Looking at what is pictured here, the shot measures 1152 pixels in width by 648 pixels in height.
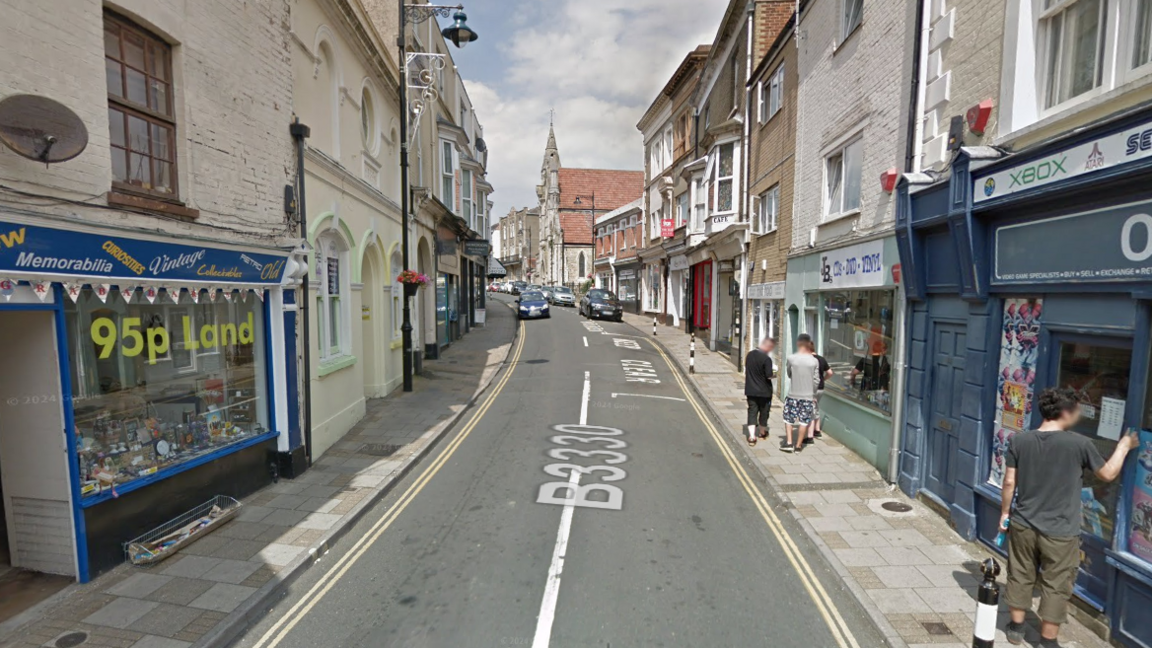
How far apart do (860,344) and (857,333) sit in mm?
235

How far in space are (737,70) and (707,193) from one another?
421 centimetres

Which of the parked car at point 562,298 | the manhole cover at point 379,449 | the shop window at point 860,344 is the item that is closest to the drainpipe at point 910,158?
the shop window at point 860,344

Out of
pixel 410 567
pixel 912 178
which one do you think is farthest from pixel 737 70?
pixel 410 567

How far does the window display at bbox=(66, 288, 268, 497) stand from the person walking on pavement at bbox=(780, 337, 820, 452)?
8.17 m

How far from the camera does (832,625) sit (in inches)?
176

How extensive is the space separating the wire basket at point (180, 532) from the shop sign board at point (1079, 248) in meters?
8.86

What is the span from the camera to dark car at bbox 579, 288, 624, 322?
30172 millimetres

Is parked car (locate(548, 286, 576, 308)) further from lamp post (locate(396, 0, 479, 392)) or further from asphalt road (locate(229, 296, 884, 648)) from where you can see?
asphalt road (locate(229, 296, 884, 648))

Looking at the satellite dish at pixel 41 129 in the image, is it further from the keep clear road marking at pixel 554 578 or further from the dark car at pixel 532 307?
the dark car at pixel 532 307

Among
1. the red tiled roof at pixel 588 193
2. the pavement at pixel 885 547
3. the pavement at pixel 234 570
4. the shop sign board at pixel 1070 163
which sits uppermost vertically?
the red tiled roof at pixel 588 193

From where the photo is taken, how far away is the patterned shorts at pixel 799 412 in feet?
29.4

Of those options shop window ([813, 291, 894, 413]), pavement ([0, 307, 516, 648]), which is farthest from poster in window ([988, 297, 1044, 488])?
pavement ([0, 307, 516, 648])

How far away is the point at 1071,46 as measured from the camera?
16.5 ft

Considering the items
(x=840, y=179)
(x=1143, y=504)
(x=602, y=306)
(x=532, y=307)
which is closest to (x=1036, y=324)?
(x=1143, y=504)
